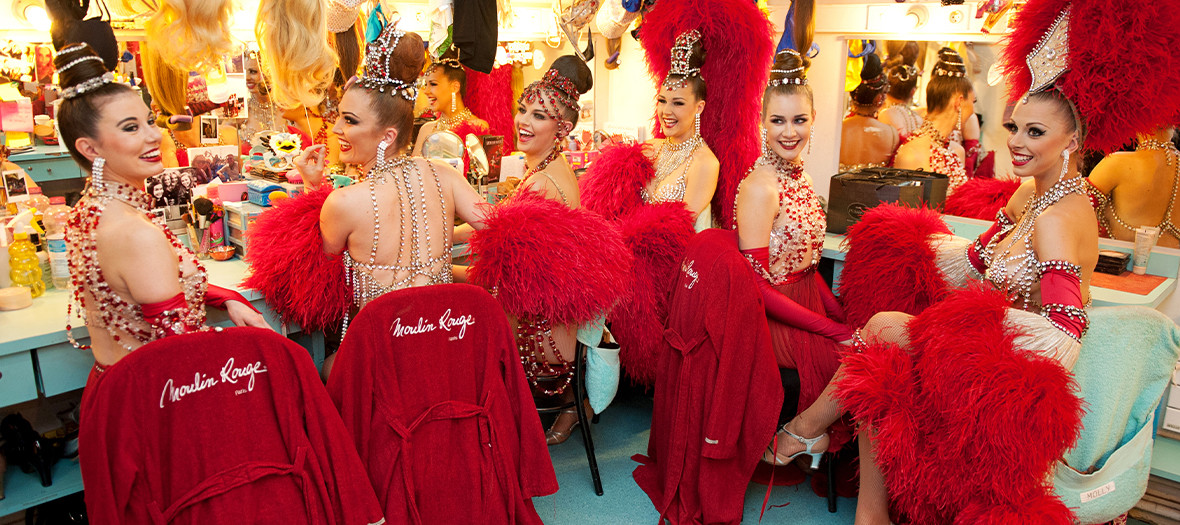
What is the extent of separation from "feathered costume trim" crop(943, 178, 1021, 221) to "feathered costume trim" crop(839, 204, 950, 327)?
1029mm

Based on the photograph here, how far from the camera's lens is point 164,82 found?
3521 millimetres

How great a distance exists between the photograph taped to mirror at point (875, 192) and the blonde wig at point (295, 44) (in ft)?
8.12

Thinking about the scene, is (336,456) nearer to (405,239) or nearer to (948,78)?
(405,239)

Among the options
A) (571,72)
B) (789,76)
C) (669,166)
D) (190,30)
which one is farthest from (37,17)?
(789,76)

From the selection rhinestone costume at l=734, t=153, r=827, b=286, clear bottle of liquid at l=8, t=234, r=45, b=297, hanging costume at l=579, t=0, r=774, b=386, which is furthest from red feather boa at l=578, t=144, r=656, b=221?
clear bottle of liquid at l=8, t=234, r=45, b=297

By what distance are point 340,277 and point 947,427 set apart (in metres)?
2.10

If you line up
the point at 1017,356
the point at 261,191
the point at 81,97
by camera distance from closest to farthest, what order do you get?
the point at 81,97, the point at 1017,356, the point at 261,191

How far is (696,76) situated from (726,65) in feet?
0.49

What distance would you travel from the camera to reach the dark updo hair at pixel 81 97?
1.98 m

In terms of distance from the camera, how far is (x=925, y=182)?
3.65 metres

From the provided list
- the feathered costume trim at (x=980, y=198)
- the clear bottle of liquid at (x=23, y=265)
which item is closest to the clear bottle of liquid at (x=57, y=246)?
the clear bottle of liquid at (x=23, y=265)

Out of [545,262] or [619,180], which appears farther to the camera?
[619,180]

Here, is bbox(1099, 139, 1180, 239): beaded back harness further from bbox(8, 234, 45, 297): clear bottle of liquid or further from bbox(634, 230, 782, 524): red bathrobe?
bbox(8, 234, 45, 297): clear bottle of liquid

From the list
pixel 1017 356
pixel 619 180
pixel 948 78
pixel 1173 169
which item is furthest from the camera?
pixel 948 78
